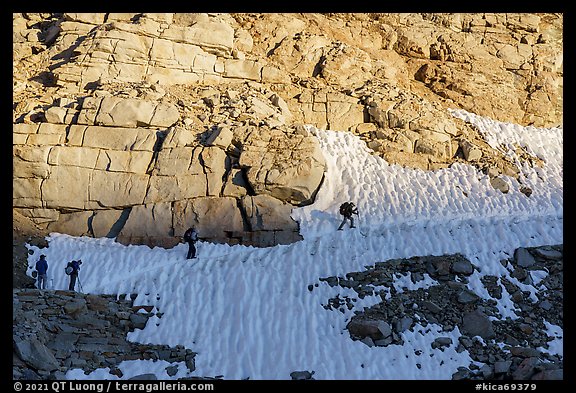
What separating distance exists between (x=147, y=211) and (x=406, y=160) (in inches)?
385

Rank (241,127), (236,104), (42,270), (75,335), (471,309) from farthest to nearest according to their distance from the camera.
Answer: (236,104), (241,127), (42,270), (471,309), (75,335)

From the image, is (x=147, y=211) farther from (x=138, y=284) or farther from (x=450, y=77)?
(x=450, y=77)

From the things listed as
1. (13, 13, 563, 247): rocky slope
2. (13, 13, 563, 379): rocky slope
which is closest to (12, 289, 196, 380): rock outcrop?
(13, 13, 563, 379): rocky slope

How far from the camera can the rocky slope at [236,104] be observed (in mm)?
18609

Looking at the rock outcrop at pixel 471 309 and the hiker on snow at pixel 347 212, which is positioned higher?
the hiker on snow at pixel 347 212

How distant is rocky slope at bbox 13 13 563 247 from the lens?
61.1 ft

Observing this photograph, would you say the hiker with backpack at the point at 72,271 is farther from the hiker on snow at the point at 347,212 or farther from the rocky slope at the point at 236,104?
the hiker on snow at the point at 347,212

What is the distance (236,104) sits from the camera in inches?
846

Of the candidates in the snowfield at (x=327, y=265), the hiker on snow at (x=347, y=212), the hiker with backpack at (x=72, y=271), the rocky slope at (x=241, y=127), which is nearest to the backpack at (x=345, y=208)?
the hiker on snow at (x=347, y=212)

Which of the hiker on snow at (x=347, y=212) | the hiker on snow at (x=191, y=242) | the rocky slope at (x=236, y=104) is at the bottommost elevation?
the hiker on snow at (x=191, y=242)

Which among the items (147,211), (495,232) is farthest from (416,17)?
(147,211)

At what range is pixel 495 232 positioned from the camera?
17984 millimetres

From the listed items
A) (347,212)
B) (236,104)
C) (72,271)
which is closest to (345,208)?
(347,212)

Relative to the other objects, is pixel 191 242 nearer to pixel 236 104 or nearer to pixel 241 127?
pixel 241 127
